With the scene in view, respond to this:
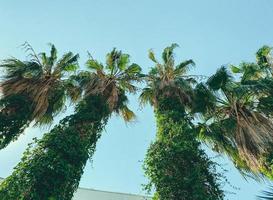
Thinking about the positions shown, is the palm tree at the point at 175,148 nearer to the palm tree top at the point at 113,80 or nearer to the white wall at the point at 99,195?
the palm tree top at the point at 113,80

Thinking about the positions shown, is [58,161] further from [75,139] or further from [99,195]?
[99,195]

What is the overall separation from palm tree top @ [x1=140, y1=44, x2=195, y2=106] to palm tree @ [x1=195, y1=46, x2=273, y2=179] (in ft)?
2.92

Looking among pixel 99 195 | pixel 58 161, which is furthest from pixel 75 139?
pixel 99 195

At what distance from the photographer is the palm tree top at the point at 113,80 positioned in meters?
15.5

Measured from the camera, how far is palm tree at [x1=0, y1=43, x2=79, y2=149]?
47.3ft

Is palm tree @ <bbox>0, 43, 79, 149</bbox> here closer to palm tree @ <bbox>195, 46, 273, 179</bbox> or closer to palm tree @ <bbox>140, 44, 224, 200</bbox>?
palm tree @ <bbox>140, 44, 224, 200</bbox>

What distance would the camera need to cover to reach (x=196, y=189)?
11.7 m

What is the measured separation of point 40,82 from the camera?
1539 cm

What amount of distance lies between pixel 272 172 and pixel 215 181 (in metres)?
1.86

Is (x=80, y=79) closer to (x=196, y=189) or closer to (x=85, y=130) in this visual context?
(x=85, y=130)

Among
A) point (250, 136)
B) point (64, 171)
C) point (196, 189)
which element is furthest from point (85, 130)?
point (250, 136)

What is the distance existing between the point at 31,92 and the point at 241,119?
26.4 feet

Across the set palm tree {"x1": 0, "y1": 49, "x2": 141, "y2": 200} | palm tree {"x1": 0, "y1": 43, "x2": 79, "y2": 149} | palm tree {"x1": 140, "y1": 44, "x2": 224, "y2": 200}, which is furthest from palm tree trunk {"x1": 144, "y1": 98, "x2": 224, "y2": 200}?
palm tree {"x1": 0, "y1": 43, "x2": 79, "y2": 149}

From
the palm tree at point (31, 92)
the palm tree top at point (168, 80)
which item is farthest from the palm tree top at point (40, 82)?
the palm tree top at point (168, 80)
